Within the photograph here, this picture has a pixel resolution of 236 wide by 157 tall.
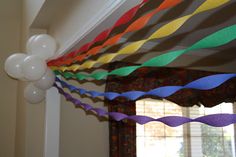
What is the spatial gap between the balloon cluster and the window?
1535 mm

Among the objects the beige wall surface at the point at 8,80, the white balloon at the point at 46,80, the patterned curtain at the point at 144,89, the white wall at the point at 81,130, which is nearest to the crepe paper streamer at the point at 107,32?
the white balloon at the point at 46,80

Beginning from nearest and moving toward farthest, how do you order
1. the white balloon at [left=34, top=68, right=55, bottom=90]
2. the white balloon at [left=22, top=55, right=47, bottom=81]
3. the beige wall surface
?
the white balloon at [left=22, top=55, right=47, bottom=81], the white balloon at [left=34, top=68, right=55, bottom=90], the beige wall surface

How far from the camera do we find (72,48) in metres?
2.37

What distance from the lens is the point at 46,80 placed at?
97.6 inches

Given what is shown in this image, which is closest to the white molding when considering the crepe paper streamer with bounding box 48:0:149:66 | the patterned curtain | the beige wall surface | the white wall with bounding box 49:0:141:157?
the crepe paper streamer with bounding box 48:0:149:66

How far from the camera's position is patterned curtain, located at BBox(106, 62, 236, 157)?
10.9ft

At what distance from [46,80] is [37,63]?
20cm

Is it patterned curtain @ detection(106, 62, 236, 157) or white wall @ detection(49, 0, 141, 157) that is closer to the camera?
white wall @ detection(49, 0, 141, 157)

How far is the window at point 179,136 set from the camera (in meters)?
3.80

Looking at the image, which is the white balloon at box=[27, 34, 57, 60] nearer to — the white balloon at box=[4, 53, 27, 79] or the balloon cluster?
the balloon cluster

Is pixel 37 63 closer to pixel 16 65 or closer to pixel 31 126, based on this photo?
pixel 16 65

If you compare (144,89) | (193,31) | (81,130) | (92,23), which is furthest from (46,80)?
(193,31)

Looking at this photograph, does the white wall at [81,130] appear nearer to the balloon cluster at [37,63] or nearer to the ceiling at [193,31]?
the balloon cluster at [37,63]

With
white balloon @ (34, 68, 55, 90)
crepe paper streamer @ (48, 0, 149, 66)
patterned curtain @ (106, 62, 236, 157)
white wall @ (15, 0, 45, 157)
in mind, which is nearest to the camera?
crepe paper streamer @ (48, 0, 149, 66)
